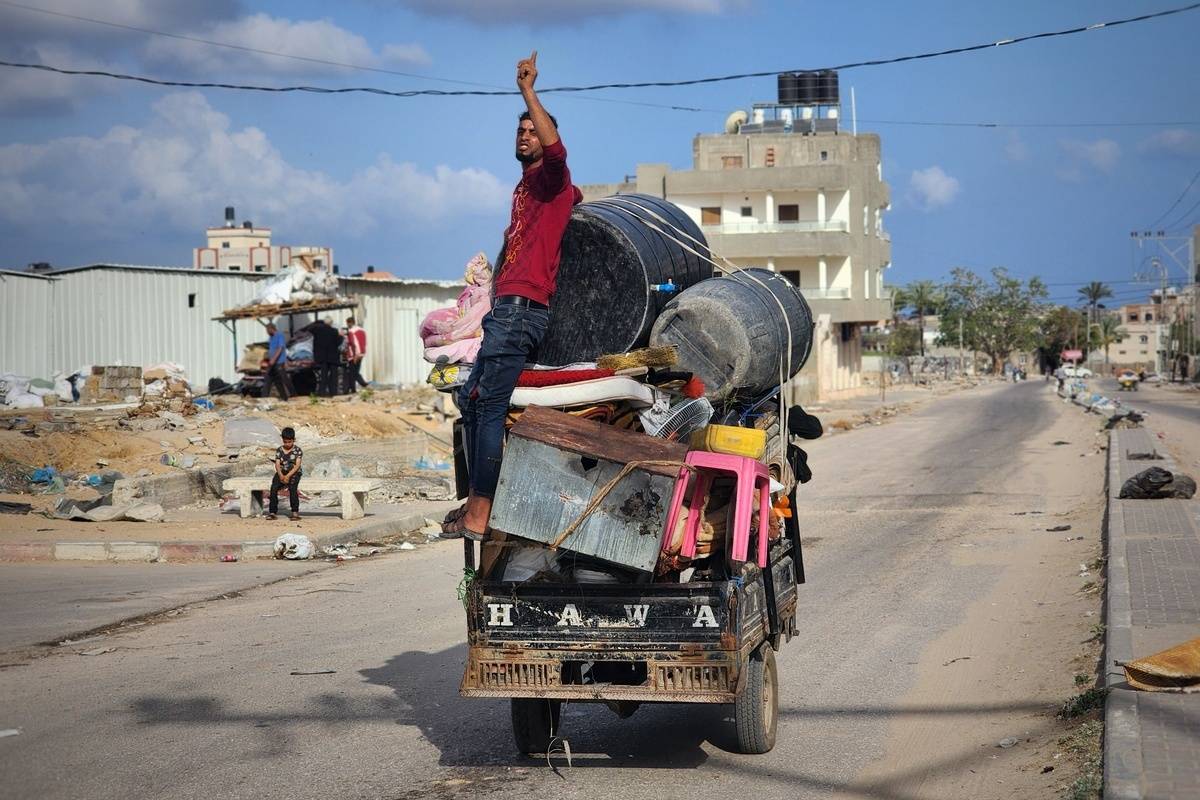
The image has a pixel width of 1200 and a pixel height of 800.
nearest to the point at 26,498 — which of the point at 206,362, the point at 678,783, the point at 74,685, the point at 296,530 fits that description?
the point at 296,530

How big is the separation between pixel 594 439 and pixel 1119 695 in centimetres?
335

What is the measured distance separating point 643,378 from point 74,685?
456 cm

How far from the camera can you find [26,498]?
58.2 feet

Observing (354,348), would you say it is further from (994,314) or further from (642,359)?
(994,314)

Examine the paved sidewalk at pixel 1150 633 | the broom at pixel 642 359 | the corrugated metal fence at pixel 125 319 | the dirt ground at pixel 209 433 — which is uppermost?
the corrugated metal fence at pixel 125 319

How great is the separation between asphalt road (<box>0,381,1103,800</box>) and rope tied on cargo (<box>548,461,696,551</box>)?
4.04 feet

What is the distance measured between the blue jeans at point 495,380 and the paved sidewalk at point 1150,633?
3032 millimetres

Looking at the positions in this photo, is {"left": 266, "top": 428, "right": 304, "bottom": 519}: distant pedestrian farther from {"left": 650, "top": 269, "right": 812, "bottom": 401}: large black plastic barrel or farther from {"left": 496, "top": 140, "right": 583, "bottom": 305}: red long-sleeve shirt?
{"left": 496, "top": 140, "right": 583, "bottom": 305}: red long-sleeve shirt

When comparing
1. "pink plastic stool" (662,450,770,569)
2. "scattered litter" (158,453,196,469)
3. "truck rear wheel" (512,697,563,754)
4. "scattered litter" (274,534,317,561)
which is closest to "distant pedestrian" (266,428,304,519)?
"scattered litter" (274,534,317,561)

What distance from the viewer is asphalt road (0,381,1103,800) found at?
605 cm

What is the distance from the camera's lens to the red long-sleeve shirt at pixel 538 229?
6.10 metres

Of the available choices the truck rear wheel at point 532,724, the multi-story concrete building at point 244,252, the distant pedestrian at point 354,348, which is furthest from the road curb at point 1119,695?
the multi-story concrete building at point 244,252

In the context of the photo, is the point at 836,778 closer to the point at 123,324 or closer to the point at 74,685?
the point at 74,685

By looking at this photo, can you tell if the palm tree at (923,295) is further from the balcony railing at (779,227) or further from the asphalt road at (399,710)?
the asphalt road at (399,710)
